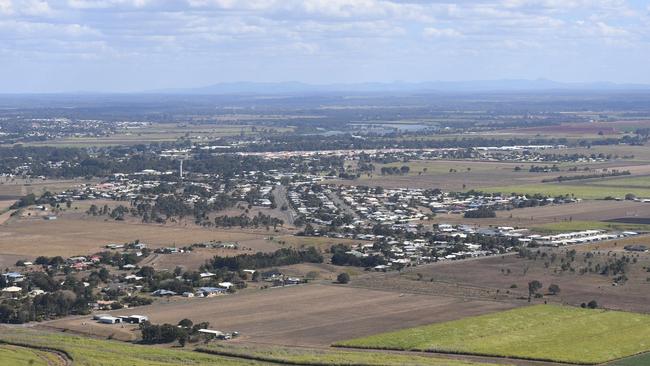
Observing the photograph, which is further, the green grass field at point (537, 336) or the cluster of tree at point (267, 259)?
the cluster of tree at point (267, 259)

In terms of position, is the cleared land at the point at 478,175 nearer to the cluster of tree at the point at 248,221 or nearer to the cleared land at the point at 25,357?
the cluster of tree at the point at 248,221

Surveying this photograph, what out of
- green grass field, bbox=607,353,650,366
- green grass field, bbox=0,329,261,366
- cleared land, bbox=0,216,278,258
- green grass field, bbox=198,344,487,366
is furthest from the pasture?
green grass field, bbox=0,329,261,366

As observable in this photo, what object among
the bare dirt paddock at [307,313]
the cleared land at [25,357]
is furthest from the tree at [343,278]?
the cleared land at [25,357]

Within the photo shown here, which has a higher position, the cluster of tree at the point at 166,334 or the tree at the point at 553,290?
the cluster of tree at the point at 166,334

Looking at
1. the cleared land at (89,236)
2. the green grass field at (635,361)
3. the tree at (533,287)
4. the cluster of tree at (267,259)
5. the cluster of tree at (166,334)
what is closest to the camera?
the green grass field at (635,361)

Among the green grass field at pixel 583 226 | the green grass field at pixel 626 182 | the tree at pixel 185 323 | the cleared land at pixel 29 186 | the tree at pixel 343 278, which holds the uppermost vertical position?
the tree at pixel 185 323

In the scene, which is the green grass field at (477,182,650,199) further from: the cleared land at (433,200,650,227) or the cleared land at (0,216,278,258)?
the cleared land at (0,216,278,258)

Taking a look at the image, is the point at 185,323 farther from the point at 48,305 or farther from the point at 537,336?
the point at 537,336
